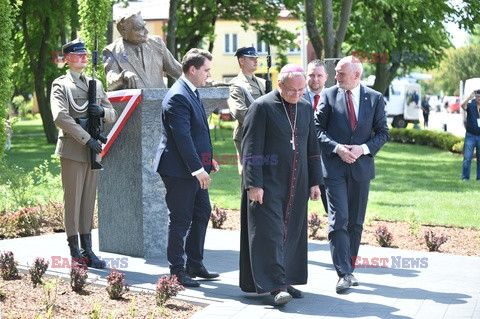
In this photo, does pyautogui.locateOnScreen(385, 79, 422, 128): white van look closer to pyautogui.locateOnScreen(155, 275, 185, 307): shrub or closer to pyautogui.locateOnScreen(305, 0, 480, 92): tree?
pyautogui.locateOnScreen(305, 0, 480, 92): tree

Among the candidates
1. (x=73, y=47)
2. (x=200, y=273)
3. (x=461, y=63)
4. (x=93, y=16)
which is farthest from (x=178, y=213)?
(x=461, y=63)

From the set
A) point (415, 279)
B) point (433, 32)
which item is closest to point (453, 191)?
point (415, 279)

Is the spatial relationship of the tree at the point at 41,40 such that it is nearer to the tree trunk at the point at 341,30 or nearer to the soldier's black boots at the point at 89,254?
the tree trunk at the point at 341,30

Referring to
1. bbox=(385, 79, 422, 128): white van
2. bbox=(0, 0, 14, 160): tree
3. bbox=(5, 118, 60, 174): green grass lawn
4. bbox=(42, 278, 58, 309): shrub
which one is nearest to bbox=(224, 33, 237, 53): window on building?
bbox=(385, 79, 422, 128): white van

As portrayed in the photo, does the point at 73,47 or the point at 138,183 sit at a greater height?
the point at 73,47

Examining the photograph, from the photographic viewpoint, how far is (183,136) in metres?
7.85

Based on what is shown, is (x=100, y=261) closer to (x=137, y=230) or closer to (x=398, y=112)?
(x=137, y=230)

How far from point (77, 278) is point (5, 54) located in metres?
4.46

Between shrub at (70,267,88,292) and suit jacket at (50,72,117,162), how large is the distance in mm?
1494

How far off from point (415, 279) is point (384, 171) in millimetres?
14606

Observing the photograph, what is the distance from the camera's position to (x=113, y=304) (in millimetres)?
7316

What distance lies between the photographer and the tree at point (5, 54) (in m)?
10.9

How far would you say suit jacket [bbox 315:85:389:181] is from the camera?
8.41m

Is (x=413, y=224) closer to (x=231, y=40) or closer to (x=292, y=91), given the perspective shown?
(x=292, y=91)
